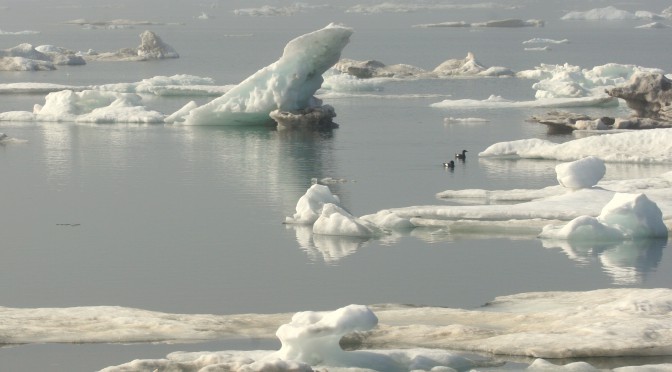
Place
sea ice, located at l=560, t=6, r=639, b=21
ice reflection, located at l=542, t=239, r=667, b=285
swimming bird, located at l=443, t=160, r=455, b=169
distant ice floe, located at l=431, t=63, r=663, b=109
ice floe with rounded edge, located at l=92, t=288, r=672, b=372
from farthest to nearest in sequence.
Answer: sea ice, located at l=560, t=6, r=639, b=21 → distant ice floe, located at l=431, t=63, r=663, b=109 → swimming bird, located at l=443, t=160, r=455, b=169 → ice reflection, located at l=542, t=239, r=667, b=285 → ice floe with rounded edge, located at l=92, t=288, r=672, b=372

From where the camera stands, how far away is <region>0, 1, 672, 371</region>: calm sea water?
1875 centimetres

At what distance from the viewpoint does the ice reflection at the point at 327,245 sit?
21.1m

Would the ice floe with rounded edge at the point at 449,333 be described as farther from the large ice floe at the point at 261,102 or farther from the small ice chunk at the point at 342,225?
the large ice floe at the point at 261,102

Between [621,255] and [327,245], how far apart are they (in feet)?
14.3

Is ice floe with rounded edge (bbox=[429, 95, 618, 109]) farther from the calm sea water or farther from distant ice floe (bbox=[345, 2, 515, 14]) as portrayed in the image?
distant ice floe (bbox=[345, 2, 515, 14])

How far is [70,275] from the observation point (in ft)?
66.2

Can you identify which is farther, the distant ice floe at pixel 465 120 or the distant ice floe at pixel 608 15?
the distant ice floe at pixel 608 15

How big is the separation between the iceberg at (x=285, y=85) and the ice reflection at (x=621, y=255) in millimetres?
13959

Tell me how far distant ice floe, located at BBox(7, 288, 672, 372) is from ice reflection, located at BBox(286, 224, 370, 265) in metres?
4.33

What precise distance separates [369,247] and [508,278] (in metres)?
2.88

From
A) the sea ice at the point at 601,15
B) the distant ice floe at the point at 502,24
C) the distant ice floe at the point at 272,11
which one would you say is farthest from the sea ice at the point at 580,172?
the distant ice floe at the point at 272,11

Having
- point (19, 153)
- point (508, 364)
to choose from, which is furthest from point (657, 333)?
point (19, 153)

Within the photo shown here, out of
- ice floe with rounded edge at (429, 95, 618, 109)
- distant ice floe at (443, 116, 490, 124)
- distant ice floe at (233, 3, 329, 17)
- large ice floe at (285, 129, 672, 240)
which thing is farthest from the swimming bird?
distant ice floe at (233, 3, 329, 17)

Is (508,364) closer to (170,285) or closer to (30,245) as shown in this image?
(170,285)
